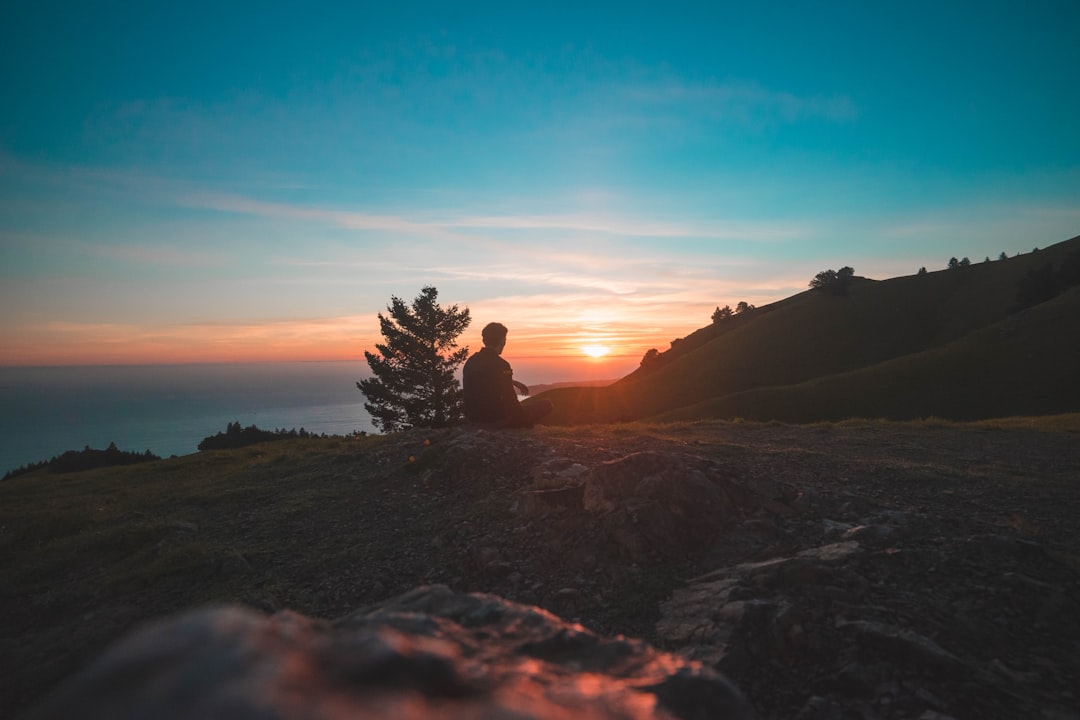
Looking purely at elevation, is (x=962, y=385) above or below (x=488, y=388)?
below

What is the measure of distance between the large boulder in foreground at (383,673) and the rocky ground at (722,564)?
2728 mm

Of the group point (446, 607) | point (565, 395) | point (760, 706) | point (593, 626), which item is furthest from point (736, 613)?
point (565, 395)

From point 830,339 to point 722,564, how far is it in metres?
81.6

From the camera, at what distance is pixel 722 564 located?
5.48 m

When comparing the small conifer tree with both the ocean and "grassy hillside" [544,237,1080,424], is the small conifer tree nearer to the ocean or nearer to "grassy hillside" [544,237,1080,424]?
the ocean

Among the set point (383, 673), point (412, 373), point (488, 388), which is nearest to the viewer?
point (383, 673)

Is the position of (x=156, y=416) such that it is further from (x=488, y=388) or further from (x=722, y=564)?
(x=722, y=564)

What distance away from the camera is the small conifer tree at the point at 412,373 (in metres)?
37.4

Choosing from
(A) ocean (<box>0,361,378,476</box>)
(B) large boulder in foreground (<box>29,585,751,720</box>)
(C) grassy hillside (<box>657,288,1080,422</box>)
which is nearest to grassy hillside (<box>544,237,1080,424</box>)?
(C) grassy hillside (<box>657,288,1080,422</box>)

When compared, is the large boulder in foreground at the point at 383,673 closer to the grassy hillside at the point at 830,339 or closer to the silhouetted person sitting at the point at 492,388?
the silhouetted person sitting at the point at 492,388

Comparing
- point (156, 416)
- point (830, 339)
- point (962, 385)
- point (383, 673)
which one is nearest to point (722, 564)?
point (383, 673)

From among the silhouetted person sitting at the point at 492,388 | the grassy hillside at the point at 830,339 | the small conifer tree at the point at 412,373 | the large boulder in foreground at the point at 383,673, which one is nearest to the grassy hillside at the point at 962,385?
the grassy hillside at the point at 830,339

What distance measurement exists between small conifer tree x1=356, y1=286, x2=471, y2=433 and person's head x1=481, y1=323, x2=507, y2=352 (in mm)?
25168

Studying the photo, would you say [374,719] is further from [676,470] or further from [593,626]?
[676,470]
